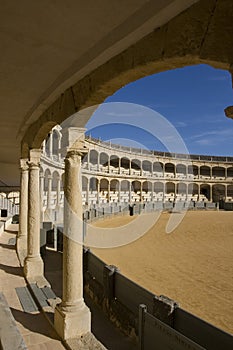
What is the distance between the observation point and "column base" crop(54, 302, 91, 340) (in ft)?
13.4

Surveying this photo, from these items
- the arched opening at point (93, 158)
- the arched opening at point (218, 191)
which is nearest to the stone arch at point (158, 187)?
the arched opening at point (218, 191)

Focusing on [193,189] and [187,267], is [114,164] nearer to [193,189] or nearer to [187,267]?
[193,189]

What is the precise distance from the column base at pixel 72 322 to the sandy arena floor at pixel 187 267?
10.1 ft

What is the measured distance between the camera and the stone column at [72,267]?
414cm

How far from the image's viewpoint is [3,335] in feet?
6.01

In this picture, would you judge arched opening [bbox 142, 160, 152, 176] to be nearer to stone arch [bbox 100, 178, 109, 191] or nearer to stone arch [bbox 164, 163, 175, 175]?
stone arch [bbox 164, 163, 175, 175]

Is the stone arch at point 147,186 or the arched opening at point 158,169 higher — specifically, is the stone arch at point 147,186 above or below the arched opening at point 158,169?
below

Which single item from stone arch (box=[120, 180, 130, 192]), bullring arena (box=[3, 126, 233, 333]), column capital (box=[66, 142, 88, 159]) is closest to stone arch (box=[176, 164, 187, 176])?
bullring arena (box=[3, 126, 233, 333])

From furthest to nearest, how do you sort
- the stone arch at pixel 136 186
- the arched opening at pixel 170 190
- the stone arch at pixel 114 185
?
the arched opening at pixel 170 190, the stone arch at pixel 136 186, the stone arch at pixel 114 185

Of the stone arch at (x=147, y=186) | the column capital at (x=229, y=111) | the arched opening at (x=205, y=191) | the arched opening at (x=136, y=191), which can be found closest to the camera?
the column capital at (x=229, y=111)

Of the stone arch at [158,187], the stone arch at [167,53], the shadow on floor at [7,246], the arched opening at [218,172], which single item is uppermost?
the arched opening at [218,172]

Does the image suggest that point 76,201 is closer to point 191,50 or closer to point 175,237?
point 191,50

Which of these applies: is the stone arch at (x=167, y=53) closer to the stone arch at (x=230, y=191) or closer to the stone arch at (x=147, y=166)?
the stone arch at (x=147, y=166)

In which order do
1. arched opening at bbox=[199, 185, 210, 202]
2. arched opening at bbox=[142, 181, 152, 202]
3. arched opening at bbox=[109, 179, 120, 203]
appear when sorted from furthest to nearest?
1. arched opening at bbox=[199, 185, 210, 202]
2. arched opening at bbox=[142, 181, 152, 202]
3. arched opening at bbox=[109, 179, 120, 203]
